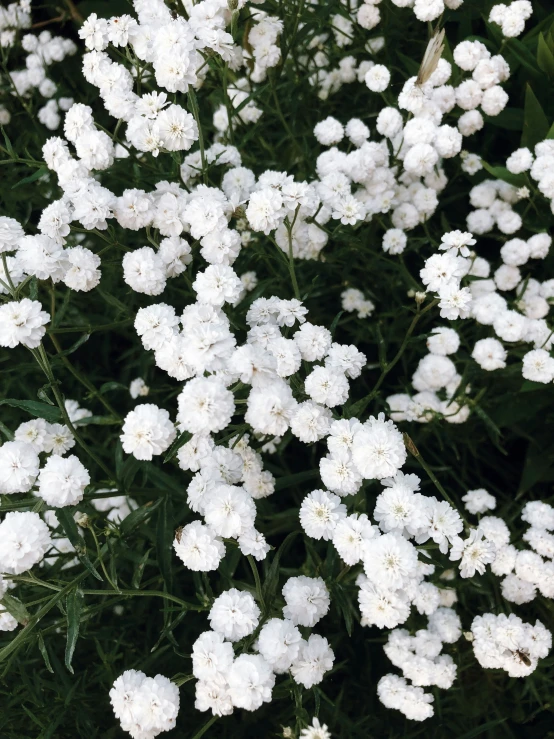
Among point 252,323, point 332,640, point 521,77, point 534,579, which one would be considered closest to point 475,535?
point 534,579

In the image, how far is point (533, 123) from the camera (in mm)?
2824

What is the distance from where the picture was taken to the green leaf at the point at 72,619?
1719mm

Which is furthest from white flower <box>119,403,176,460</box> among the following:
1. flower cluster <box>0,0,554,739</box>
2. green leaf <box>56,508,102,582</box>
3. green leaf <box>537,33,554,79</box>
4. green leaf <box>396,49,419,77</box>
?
green leaf <box>537,33,554,79</box>

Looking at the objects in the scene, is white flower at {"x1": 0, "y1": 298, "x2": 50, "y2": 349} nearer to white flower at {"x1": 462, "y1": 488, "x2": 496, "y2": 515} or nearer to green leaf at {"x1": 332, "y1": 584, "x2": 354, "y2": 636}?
green leaf at {"x1": 332, "y1": 584, "x2": 354, "y2": 636}

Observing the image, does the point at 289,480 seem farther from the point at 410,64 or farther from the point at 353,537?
the point at 410,64

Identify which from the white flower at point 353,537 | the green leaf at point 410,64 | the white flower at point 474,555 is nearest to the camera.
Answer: the white flower at point 353,537

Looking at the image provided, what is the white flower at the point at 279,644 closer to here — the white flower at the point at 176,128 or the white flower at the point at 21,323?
the white flower at the point at 21,323

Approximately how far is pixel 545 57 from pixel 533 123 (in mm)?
330

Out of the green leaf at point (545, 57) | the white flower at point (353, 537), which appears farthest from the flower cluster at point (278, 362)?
the green leaf at point (545, 57)

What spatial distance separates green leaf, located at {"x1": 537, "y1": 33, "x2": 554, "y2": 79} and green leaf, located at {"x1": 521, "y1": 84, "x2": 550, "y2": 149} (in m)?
0.20

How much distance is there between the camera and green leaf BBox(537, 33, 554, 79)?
283 centimetres

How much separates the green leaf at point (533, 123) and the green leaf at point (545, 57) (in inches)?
7.8

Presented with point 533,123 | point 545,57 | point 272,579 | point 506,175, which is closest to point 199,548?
point 272,579

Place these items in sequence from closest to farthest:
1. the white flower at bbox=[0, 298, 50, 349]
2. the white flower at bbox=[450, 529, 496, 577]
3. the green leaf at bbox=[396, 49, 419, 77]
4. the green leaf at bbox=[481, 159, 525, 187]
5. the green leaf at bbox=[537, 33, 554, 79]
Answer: the white flower at bbox=[0, 298, 50, 349], the white flower at bbox=[450, 529, 496, 577], the green leaf at bbox=[481, 159, 525, 187], the green leaf at bbox=[537, 33, 554, 79], the green leaf at bbox=[396, 49, 419, 77]
